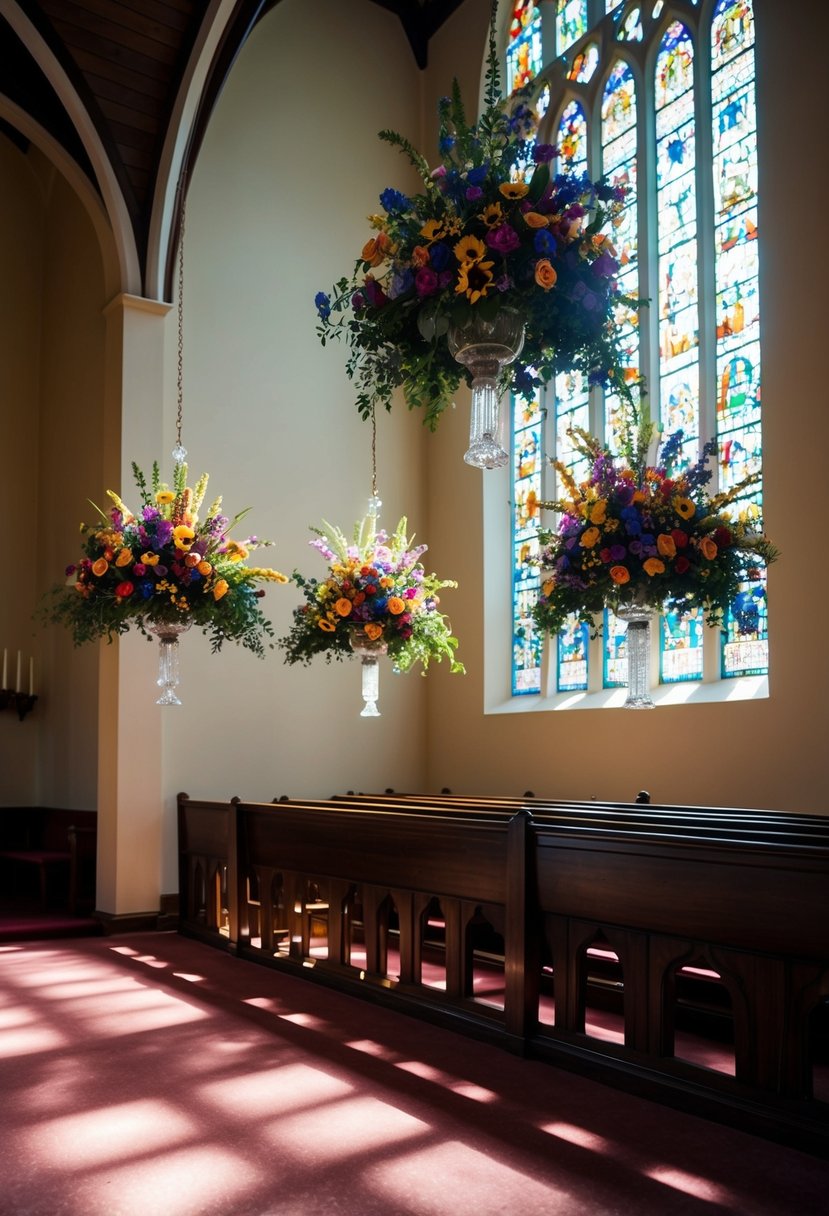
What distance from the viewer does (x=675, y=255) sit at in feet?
23.7

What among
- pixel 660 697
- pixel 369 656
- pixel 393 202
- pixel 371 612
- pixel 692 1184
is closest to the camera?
→ pixel 692 1184

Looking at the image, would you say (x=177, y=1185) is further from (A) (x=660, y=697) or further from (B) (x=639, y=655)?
(A) (x=660, y=697)

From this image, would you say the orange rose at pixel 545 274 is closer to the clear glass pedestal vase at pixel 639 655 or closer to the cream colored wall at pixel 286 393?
the clear glass pedestal vase at pixel 639 655

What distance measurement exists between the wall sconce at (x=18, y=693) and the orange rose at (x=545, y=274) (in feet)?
23.6

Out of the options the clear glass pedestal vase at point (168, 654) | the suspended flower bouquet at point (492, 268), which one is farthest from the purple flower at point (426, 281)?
the clear glass pedestal vase at point (168, 654)

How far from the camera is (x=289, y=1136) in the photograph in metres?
3.07

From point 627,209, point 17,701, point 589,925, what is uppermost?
point 627,209

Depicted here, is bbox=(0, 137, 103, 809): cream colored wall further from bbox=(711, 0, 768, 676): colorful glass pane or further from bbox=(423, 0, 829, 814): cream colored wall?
bbox=(711, 0, 768, 676): colorful glass pane

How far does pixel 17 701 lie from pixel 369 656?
404 centimetres

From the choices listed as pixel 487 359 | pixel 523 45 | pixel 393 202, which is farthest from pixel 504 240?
pixel 523 45

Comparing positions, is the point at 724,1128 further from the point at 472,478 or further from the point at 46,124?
the point at 46,124

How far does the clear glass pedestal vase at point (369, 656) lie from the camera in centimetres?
633

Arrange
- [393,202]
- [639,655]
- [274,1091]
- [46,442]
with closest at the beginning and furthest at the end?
[393,202], [274,1091], [639,655], [46,442]

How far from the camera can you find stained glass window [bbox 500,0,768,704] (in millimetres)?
6688
